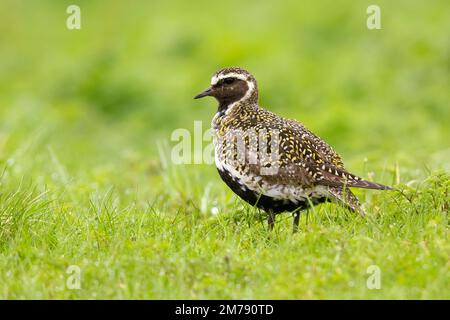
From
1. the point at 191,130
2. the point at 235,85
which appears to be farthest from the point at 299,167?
the point at 191,130

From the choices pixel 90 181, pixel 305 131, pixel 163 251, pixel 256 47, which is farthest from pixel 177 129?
pixel 163 251

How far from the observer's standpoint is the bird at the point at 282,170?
7434mm

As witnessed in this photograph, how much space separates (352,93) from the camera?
15.8 metres

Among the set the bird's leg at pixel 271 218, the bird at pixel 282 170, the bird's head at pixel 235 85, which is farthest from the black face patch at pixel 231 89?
the bird's leg at pixel 271 218

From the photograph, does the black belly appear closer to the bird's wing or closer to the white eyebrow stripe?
the bird's wing

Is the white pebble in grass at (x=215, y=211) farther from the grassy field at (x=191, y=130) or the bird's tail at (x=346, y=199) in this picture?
the bird's tail at (x=346, y=199)

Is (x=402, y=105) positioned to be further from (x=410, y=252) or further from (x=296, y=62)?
(x=410, y=252)

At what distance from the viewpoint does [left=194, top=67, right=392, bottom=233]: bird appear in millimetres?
7434

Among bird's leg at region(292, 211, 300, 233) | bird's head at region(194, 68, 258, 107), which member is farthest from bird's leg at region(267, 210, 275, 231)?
bird's head at region(194, 68, 258, 107)

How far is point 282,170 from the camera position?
24.4 feet

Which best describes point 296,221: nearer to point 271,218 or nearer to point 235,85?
point 271,218

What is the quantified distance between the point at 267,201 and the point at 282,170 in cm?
30

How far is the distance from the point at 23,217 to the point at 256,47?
420 inches

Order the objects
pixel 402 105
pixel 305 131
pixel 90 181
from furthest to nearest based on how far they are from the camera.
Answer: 1. pixel 402 105
2. pixel 90 181
3. pixel 305 131
